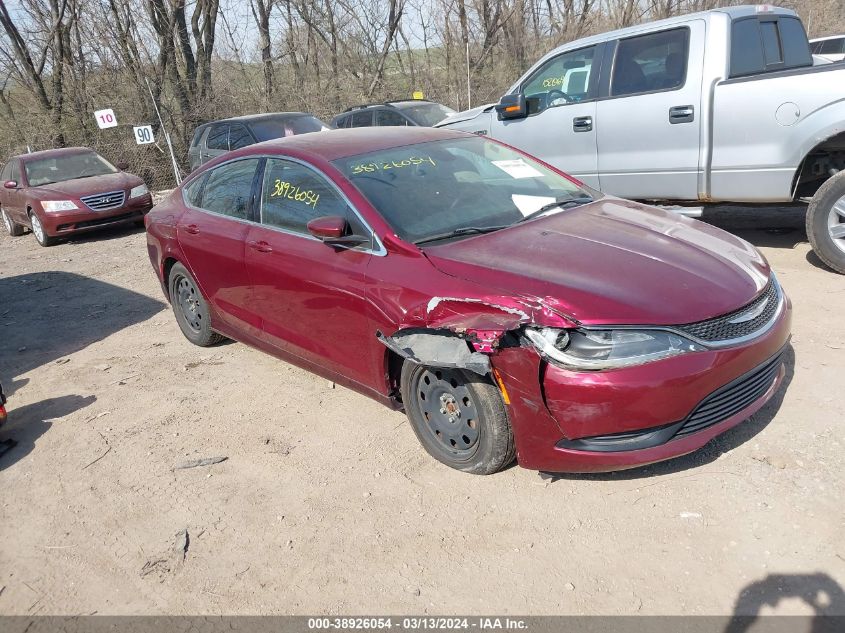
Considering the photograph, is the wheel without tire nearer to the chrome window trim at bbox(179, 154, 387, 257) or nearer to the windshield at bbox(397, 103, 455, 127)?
the windshield at bbox(397, 103, 455, 127)

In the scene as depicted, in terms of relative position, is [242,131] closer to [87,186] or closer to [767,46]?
[87,186]

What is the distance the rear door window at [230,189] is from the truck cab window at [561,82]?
353 cm

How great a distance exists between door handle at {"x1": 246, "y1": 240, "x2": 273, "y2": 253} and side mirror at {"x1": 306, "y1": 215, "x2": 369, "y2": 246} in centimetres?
67

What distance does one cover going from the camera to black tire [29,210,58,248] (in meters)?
11.5

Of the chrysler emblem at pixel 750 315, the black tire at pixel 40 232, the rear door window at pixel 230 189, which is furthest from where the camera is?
the black tire at pixel 40 232

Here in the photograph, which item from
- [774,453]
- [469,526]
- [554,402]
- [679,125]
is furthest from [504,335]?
[679,125]

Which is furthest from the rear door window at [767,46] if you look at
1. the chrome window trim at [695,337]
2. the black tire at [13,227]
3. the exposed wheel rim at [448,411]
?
the black tire at [13,227]

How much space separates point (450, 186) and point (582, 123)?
3355mm

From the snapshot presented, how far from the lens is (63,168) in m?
12.3

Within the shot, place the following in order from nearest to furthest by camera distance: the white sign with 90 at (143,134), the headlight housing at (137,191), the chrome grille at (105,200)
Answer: the chrome grille at (105,200)
the headlight housing at (137,191)
the white sign with 90 at (143,134)

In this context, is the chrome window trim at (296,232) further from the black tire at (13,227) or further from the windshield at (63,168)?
the black tire at (13,227)

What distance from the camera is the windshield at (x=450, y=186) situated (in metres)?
3.76

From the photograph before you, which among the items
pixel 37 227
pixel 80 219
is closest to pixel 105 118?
pixel 37 227

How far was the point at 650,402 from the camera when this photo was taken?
2.85 m
